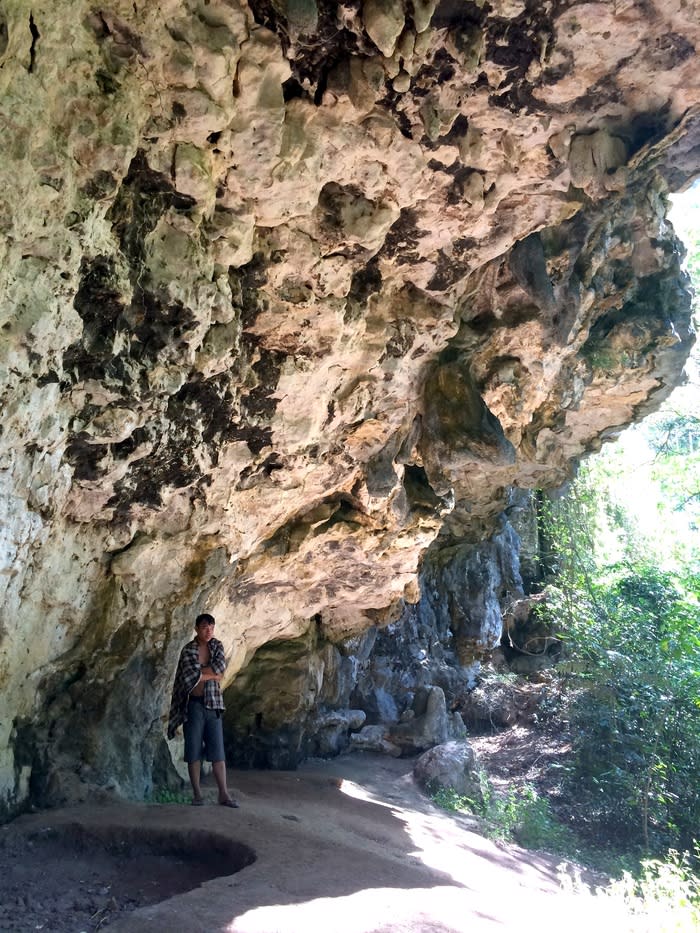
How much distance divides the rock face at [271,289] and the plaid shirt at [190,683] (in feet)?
1.50

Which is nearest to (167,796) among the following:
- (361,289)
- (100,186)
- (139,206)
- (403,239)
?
(361,289)

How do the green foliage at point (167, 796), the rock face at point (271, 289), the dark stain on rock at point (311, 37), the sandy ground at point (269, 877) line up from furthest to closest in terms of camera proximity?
1. the green foliage at point (167, 796)
2. the dark stain on rock at point (311, 37)
3. the rock face at point (271, 289)
4. the sandy ground at point (269, 877)

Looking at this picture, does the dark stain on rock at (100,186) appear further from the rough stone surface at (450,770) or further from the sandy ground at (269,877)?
the rough stone surface at (450,770)

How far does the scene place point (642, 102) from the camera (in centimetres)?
555

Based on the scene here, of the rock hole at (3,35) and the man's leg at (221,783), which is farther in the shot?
the man's leg at (221,783)

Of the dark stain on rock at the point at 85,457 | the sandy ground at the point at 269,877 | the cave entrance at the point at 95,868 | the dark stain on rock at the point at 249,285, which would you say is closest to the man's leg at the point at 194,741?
the sandy ground at the point at 269,877

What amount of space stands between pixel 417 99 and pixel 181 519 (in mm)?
3464

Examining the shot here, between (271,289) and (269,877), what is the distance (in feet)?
12.3

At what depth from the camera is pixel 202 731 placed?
5.79m

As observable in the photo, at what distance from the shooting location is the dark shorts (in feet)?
18.7

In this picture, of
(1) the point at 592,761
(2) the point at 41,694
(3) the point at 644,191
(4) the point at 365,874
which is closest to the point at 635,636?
(1) the point at 592,761

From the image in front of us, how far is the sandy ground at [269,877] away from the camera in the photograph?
11.5 ft

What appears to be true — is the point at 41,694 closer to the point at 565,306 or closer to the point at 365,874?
the point at 365,874

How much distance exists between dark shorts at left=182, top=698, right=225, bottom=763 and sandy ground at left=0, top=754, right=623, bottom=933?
0.41m
